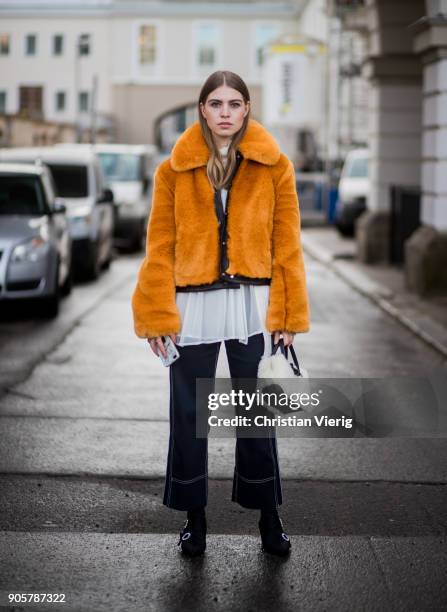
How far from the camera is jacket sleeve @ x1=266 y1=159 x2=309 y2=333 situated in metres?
4.16

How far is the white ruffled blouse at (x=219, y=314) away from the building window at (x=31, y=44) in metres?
Result: 67.6

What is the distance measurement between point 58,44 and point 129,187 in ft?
158

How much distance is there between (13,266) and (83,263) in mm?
4313

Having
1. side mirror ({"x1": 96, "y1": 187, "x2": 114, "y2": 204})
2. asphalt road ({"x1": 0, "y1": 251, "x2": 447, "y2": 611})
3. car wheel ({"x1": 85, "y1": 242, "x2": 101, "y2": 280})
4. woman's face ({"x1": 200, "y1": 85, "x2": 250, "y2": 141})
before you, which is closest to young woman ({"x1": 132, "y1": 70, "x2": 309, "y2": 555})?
woman's face ({"x1": 200, "y1": 85, "x2": 250, "y2": 141})

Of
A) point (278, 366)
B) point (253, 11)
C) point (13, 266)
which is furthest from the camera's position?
point (253, 11)

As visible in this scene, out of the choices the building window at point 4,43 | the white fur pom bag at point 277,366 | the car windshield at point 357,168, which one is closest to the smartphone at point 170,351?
the white fur pom bag at point 277,366

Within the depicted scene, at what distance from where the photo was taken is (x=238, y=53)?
211ft

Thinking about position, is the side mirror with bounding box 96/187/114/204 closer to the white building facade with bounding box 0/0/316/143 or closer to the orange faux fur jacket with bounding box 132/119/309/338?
the orange faux fur jacket with bounding box 132/119/309/338

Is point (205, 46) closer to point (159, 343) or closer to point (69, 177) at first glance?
point (69, 177)

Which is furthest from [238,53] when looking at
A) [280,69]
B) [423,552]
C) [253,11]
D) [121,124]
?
[423,552]

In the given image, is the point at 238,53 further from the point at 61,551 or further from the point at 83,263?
the point at 61,551

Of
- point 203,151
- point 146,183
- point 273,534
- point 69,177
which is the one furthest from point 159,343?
point 146,183

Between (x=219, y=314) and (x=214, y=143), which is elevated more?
(x=214, y=143)

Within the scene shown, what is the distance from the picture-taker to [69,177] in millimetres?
16516
